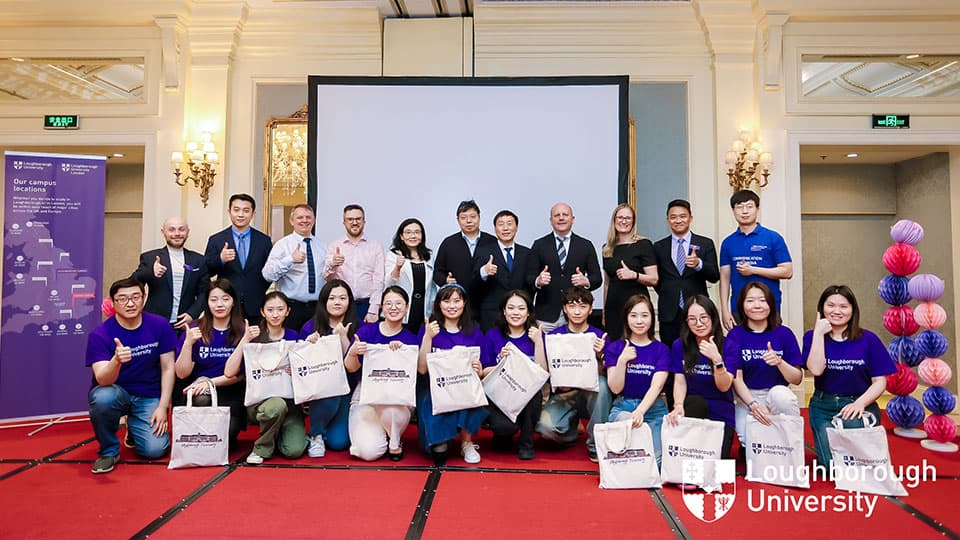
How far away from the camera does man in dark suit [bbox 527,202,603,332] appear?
3795 millimetres

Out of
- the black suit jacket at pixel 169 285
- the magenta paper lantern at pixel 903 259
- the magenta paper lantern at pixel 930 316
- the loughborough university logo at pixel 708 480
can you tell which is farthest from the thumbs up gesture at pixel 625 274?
the black suit jacket at pixel 169 285

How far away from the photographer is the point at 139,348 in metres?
3.08

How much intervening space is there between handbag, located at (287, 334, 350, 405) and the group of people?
7cm

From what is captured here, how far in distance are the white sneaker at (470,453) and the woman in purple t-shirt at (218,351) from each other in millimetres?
1277

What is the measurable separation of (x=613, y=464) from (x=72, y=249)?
3.98m

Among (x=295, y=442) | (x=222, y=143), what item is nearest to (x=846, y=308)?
(x=295, y=442)

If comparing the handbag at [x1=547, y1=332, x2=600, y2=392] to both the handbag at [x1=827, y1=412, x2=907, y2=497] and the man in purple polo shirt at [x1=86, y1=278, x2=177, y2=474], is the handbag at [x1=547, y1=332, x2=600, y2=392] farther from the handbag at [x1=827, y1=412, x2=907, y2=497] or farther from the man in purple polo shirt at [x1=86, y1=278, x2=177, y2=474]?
the man in purple polo shirt at [x1=86, y1=278, x2=177, y2=474]

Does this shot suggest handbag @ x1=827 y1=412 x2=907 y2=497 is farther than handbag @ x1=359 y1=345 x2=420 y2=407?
No

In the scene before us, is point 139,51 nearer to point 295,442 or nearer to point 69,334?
point 69,334

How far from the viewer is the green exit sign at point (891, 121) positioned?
484cm

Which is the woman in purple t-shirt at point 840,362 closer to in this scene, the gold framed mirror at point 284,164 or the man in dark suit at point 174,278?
the man in dark suit at point 174,278

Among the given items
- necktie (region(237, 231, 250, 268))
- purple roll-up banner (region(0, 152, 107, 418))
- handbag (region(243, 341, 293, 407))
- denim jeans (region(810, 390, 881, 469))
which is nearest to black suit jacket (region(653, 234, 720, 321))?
denim jeans (region(810, 390, 881, 469))

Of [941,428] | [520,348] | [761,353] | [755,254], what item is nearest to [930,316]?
[941,428]

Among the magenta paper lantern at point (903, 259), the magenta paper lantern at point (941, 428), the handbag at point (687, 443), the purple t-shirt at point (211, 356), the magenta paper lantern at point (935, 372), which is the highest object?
the magenta paper lantern at point (903, 259)
